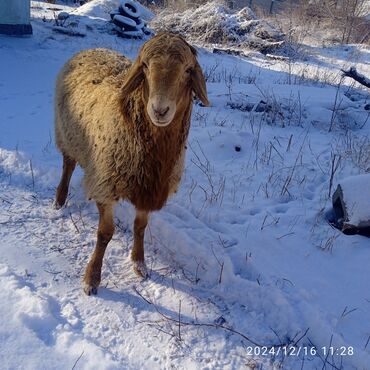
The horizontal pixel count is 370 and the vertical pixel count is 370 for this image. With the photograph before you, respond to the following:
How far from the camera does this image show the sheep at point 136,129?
234cm

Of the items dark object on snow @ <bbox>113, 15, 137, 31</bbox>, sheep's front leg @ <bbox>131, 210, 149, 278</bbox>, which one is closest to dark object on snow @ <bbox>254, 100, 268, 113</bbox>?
sheep's front leg @ <bbox>131, 210, 149, 278</bbox>

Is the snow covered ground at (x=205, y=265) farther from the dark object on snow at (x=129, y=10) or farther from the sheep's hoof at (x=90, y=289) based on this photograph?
the dark object on snow at (x=129, y=10)

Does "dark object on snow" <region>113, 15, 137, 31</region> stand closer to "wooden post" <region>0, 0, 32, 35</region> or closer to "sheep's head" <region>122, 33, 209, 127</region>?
"wooden post" <region>0, 0, 32, 35</region>

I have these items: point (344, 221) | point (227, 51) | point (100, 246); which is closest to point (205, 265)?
point (100, 246)

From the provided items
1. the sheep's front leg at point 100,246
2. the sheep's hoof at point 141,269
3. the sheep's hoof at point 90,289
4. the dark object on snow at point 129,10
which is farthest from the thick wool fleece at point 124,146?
the dark object on snow at point 129,10

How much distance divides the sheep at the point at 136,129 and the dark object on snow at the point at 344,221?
1.56m

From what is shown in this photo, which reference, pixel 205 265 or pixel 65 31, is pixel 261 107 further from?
pixel 65 31

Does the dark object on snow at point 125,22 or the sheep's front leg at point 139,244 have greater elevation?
the dark object on snow at point 125,22

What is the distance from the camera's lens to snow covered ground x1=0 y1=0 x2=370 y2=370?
94.0 inches

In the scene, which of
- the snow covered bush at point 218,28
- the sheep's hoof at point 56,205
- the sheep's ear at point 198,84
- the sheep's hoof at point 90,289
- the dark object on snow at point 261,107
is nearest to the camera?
the sheep's ear at point 198,84

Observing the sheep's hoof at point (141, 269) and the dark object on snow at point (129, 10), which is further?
the dark object on snow at point (129, 10)

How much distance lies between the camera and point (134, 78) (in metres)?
2.57

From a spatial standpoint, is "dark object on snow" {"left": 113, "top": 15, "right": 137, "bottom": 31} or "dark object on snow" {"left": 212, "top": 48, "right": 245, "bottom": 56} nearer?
"dark object on snow" {"left": 113, "top": 15, "right": 137, "bottom": 31}

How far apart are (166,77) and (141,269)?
4.82ft
